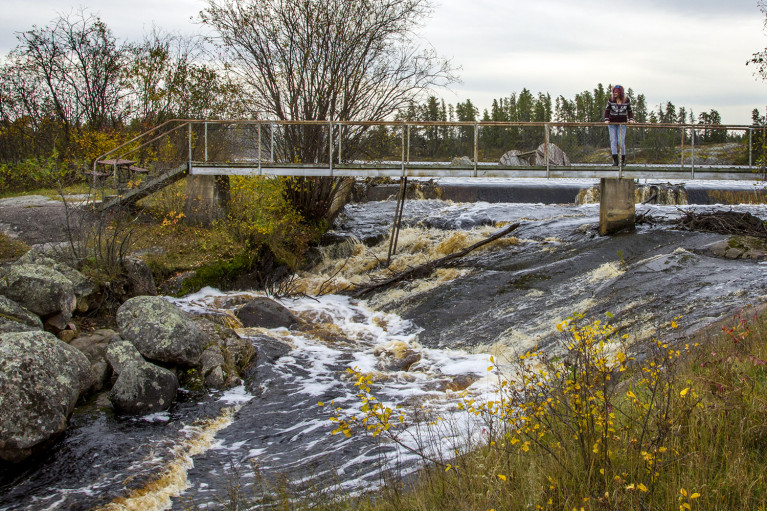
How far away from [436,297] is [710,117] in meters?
73.0

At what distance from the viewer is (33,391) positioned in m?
7.08

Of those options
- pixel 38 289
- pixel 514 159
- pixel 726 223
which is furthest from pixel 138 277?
pixel 726 223

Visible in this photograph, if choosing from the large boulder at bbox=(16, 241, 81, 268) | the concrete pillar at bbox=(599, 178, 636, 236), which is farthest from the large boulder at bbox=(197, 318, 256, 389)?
the concrete pillar at bbox=(599, 178, 636, 236)

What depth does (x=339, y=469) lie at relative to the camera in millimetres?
6582

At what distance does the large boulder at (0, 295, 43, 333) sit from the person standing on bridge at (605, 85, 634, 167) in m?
13.1

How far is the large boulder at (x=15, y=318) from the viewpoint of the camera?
8.53 m

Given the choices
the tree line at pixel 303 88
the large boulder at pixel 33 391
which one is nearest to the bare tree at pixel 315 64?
the tree line at pixel 303 88

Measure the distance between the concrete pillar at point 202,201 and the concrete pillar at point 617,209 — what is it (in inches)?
399

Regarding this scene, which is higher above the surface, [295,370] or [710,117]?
[710,117]

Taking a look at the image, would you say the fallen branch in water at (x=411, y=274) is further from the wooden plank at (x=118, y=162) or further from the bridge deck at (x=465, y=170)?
the wooden plank at (x=118, y=162)

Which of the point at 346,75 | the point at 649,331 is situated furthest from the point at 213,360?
the point at 346,75

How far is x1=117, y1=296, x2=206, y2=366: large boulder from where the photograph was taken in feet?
30.0

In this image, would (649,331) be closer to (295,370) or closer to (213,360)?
(295,370)

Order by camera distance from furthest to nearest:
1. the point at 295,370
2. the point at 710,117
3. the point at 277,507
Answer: the point at 710,117 → the point at 295,370 → the point at 277,507
